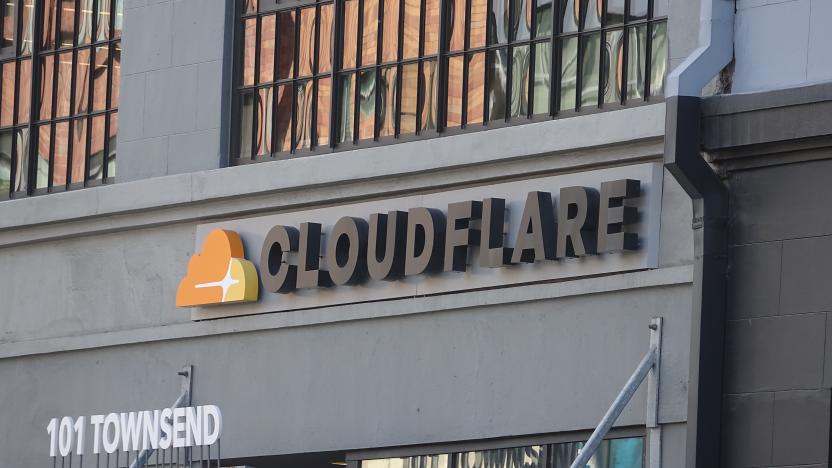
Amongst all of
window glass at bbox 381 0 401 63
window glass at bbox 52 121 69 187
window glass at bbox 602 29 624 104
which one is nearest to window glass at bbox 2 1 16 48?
window glass at bbox 52 121 69 187

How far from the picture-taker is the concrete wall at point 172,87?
20984 millimetres

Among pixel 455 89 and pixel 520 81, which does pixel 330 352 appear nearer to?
pixel 455 89

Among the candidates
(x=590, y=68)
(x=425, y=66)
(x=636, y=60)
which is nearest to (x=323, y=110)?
(x=425, y=66)

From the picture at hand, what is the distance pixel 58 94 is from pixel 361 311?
17.8ft

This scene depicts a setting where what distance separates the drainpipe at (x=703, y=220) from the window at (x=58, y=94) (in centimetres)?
755

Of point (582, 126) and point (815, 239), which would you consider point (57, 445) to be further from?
point (815, 239)

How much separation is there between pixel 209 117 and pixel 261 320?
92.2 inches

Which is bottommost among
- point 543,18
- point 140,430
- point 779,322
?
point 140,430

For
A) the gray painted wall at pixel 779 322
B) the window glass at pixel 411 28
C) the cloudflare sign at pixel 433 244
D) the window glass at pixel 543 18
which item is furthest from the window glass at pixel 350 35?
the gray painted wall at pixel 779 322

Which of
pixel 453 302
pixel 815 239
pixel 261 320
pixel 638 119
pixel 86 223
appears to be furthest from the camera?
pixel 86 223

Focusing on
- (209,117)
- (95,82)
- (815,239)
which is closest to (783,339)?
(815,239)

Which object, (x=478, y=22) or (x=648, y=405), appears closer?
(x=648, y=405)

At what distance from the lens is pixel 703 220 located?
16.5 metres

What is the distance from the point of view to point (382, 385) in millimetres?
18969
